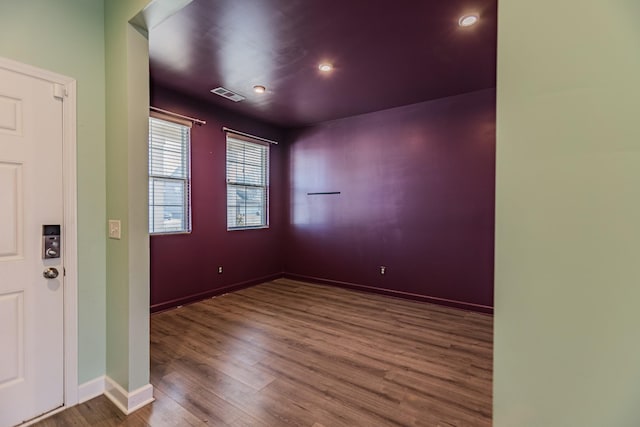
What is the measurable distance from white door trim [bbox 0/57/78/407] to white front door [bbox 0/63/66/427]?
0.03 metres

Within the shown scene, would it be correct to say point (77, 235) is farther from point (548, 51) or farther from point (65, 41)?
point (548, 51)

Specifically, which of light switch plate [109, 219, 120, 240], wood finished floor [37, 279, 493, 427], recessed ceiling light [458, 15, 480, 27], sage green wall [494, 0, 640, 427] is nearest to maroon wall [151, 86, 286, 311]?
wood finished floor [37, 279, 493, 427]

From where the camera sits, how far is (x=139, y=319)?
6.01 ft

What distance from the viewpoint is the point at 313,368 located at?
229cm

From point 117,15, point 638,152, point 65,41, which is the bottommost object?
point 638,152

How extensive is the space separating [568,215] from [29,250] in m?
2.54

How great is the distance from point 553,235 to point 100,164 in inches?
96.1

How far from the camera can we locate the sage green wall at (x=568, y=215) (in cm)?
61

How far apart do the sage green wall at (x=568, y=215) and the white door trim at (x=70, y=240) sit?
2316mm

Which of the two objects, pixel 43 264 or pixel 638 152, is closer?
pixel 638 152

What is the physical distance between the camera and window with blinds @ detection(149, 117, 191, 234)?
11.3 ft

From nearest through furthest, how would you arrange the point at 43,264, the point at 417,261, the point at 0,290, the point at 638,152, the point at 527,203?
1. the point at 638,152
2. the point at 527,203
3. the point at 0,290
4. the point at 43,264
5. the point at 417,261

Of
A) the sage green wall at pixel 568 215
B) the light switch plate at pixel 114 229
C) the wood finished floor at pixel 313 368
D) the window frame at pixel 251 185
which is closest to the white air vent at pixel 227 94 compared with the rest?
the window frame at pixel 251 185

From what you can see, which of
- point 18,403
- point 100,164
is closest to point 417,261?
point 100,164
